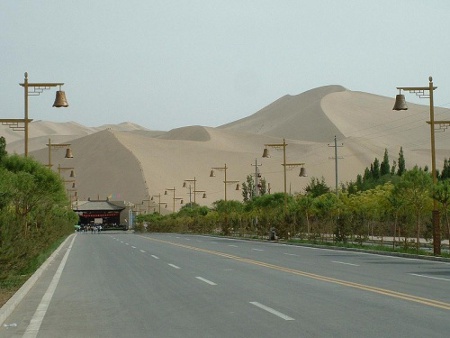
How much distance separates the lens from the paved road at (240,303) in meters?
11.9

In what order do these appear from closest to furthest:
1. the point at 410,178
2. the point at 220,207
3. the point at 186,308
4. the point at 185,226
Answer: the point at 186,308, the point at 410,178, the point at 220,207, the point at 185,226

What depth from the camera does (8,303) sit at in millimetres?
15156

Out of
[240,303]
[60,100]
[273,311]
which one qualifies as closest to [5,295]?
[240,303]

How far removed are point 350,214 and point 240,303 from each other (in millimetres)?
37334

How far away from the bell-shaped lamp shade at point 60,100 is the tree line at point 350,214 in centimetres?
1753

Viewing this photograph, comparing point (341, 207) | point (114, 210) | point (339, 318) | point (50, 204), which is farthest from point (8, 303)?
point (114, 210)

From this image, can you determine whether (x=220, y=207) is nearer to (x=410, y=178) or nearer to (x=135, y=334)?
(x=410, y=178)

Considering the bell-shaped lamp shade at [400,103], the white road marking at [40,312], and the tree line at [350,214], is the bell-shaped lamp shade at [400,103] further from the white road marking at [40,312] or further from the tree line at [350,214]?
the white road marking at [40,312]

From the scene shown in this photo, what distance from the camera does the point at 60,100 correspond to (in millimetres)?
26359

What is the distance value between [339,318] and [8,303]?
6.64 m

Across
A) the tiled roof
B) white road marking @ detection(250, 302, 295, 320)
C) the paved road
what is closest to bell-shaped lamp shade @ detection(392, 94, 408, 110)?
the paved road

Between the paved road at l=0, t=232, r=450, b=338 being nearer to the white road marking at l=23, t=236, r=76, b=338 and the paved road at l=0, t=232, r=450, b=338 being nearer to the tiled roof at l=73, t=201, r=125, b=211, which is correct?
the white road marking at l=23, t=236, r=76, b=338

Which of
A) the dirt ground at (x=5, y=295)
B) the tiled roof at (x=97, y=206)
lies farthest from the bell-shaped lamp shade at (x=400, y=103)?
the tiled roof at (x=97, y=206)

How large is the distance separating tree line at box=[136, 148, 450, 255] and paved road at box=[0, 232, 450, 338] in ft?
38.4
